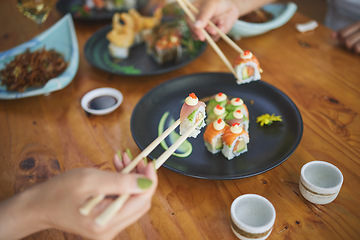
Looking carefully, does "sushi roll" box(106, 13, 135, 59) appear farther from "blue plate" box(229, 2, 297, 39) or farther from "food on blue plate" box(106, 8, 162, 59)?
"blue plate" box(229, 2, 297, 39)

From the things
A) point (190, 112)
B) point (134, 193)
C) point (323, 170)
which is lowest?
point (323, 170)

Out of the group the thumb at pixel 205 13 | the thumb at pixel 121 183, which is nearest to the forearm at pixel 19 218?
the thumb at pixel 121 183

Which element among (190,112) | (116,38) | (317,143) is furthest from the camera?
(116,38)

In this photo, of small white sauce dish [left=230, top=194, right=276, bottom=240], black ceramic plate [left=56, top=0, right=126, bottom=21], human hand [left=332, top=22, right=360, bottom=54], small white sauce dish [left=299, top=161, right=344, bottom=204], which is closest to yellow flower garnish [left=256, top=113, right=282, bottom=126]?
small white sauce dish [left=299, top=161, right=344, bottom=204]

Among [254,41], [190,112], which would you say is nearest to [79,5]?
[254,41]

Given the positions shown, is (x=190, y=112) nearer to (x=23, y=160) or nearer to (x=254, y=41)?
(x=23, y=160)
